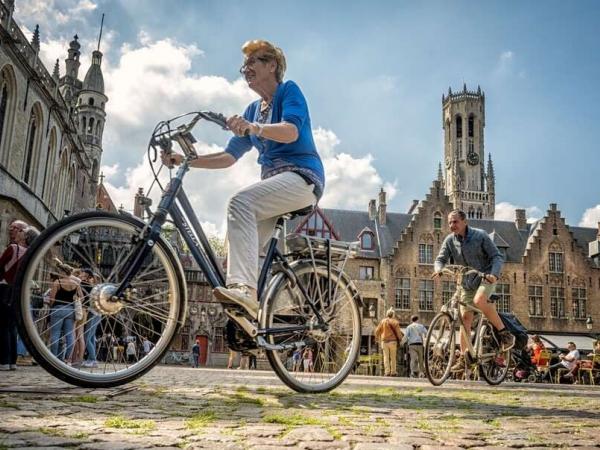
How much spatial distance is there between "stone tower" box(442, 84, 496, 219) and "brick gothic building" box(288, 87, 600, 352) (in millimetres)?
53424

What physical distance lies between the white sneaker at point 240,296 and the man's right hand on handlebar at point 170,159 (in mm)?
976

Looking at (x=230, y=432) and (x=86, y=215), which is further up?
(x=86, y=215)

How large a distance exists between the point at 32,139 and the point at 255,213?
26851 mm

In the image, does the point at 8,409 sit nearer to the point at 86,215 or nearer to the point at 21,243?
the point at 86,215

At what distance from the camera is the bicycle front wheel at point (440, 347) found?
691 centimetres

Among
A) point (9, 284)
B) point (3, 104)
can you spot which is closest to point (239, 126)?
point (9, 284)

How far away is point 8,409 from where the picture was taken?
256 centimetres

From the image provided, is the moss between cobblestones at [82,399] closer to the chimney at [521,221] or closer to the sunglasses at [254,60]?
the sunglasses at [254,60]

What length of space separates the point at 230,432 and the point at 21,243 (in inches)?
222

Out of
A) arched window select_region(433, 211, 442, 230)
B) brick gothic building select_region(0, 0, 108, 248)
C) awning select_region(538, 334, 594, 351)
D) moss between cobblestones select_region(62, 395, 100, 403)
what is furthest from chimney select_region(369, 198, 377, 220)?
moss between cobblestones select_region(62, 395, 100, 403)

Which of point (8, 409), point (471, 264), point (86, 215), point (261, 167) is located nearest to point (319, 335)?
point (261, 167)

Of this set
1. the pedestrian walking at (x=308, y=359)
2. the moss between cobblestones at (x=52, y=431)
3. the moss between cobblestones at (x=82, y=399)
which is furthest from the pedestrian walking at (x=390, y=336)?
the moss between cobblestones at (x=52, y=431)

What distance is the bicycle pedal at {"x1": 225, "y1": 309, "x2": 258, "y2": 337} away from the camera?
3588 millimetres

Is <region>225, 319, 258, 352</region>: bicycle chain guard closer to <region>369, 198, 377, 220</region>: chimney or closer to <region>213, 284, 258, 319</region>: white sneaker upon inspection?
<region>213, 284, 258, 319</region>: white sneaker
